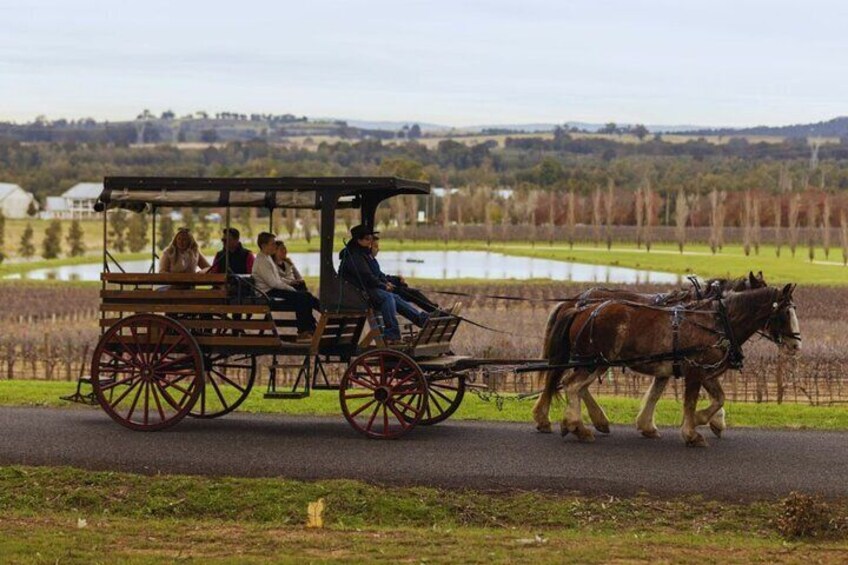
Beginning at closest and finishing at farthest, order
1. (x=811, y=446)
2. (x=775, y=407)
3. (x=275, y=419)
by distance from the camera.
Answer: (x=811, y=446), (x=275, y=419), (x=775, y=407)

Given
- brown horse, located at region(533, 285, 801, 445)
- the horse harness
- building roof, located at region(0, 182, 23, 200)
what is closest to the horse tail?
brown horse, located at region(533, 285, 801, 445)

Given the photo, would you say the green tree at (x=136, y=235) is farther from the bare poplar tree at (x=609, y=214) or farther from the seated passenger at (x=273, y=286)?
the seated passenger at (x=273, y=286)

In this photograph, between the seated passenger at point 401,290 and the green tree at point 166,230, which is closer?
the seated passenger at point 401,290

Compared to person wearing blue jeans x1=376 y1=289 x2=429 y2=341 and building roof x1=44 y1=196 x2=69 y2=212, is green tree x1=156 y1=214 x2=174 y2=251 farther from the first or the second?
person wearing blue jeans x1=376 y1=289 x2=429 y2=341

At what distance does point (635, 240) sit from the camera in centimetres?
12862

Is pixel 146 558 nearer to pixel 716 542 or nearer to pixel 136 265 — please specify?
pixel 716 542

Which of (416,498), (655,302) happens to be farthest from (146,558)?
(655,302)

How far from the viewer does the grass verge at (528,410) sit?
19.1m

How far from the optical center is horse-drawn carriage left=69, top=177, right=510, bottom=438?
17.0 m

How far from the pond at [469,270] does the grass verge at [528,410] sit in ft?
147

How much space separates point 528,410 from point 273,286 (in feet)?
14.7

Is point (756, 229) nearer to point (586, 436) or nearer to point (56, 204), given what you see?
point (586, 436)

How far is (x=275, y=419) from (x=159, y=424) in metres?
1.87

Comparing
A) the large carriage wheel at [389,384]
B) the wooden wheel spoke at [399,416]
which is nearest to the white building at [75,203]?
the large carriage wheel at [389,384]
